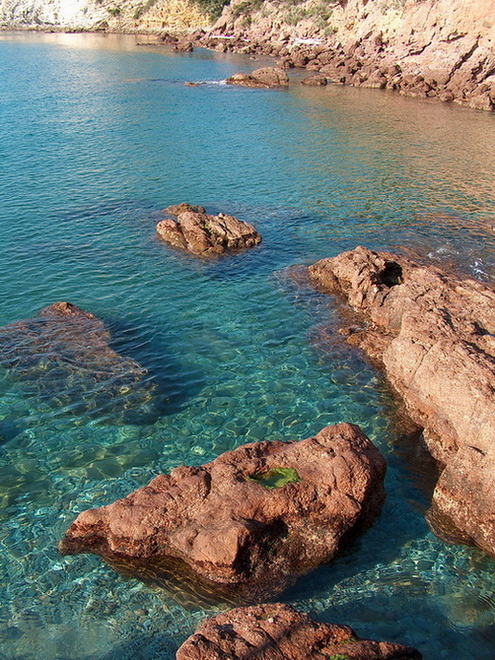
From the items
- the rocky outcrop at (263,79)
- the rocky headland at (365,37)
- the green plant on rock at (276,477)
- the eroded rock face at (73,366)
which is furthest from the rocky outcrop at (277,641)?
the rocky outcrop at (263,79)

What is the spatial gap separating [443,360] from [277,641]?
9.31 m

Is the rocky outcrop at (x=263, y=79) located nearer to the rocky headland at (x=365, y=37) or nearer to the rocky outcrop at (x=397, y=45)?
the rocky headland at (x=365, y=37)

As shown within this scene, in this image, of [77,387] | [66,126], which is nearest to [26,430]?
[77,387]

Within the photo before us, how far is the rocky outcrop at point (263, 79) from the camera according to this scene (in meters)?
75.1

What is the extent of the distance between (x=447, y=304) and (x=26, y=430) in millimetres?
14113

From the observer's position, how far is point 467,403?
45.3 ft

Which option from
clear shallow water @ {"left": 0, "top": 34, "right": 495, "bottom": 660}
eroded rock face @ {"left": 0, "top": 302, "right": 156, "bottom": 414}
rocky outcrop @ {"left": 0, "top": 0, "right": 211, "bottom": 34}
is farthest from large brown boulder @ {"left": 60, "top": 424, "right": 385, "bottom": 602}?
rocky outcrop @ {"left": 0, "top": 0, "right": 211, "bottom": 34}

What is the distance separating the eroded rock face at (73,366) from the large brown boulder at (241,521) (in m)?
5.06

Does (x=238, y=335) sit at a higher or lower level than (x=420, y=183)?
lower

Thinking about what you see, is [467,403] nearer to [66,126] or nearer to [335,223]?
[335,223]

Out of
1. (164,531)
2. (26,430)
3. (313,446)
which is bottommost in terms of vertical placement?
(26,430)

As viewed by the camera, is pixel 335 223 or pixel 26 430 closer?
pixel 26 430

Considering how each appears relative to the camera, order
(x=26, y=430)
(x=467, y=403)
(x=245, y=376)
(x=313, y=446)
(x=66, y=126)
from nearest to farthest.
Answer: (x=313, y=446) → (x=467, y=403) → (x=26, y=430) → (x=245, y=376) → (x=66, y=126)

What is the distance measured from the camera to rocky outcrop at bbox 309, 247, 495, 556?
41.2 feet
